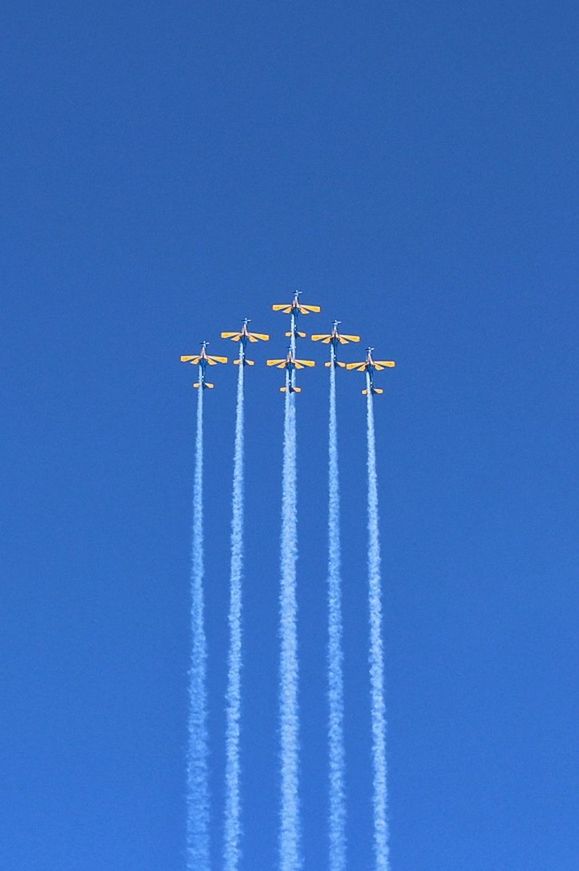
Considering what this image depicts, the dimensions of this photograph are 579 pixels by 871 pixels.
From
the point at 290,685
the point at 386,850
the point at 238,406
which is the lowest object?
the point at 386,850

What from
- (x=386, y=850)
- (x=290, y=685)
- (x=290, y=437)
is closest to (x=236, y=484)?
(x=290, y=437)

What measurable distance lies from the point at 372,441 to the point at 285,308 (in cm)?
1457

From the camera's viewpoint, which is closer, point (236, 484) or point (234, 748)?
point (234, 748)

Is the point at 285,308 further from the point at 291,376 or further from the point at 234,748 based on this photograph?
the point at 234,748

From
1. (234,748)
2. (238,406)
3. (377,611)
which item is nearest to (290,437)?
(238,406)

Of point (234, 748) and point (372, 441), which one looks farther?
point (372, 441)

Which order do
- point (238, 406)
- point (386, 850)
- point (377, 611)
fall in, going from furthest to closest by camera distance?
1. point (238, 406)
2. point (377, 611)
3. point (386, 850)

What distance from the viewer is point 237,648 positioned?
140000mm

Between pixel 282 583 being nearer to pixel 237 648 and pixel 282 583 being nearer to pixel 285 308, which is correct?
pixel 237 648

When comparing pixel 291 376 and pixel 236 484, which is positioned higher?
pixel 291 376

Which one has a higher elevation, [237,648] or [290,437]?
[290,437]

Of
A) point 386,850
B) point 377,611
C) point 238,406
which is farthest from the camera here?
point 238,406

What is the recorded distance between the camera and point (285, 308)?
15838cm

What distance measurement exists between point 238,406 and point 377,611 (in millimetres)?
20843
